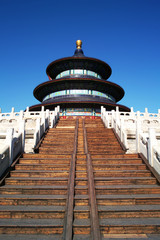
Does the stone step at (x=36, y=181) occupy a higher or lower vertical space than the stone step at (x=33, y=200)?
higher

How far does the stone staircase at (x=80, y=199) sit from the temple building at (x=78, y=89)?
17.6 meters

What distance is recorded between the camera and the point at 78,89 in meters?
28.1

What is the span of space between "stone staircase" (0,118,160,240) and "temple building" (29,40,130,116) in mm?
17622

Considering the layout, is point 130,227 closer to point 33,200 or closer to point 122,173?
point 122,173

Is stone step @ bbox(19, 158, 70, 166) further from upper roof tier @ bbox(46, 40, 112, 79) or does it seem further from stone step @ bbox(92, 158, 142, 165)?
upper roof tier @ bbox(46, 40, 112, 79)

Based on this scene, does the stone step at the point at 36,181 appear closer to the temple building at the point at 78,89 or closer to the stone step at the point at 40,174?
the stone step at the point at 40,174

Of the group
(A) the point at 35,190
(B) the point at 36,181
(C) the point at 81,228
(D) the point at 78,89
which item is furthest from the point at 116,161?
(D) the point at 78,89

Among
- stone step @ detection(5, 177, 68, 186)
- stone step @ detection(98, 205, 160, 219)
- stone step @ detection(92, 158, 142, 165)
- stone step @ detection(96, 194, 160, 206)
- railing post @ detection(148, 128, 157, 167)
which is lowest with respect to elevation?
stone step @ detection(98, 205, 160, 219)

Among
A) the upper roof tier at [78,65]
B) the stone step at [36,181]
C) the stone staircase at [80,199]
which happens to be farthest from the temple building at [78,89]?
the stone step at [36,181]

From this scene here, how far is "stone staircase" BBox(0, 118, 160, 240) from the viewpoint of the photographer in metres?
4.19

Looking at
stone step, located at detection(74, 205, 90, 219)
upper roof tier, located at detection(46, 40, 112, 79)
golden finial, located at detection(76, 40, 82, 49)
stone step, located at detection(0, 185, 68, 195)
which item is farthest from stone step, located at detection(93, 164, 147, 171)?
golden finial, located at detection(76, 40, 82, 49)

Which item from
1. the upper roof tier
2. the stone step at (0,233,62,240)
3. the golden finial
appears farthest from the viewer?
the golden finial

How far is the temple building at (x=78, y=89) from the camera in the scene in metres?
25.5

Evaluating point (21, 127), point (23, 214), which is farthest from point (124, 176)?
point (21, 127)
